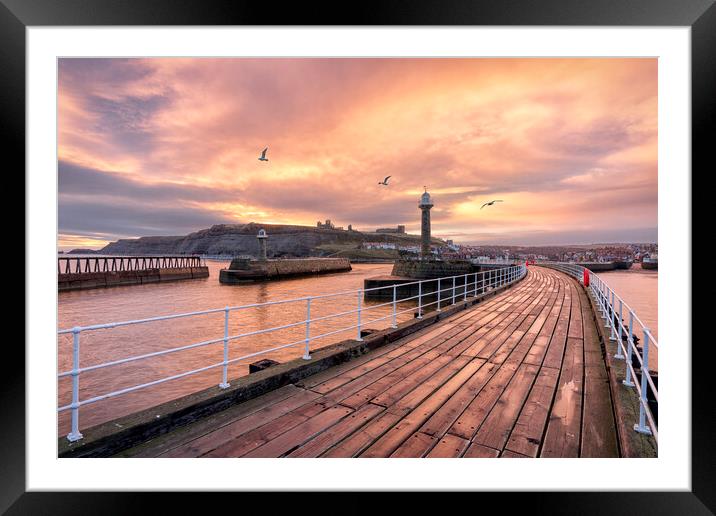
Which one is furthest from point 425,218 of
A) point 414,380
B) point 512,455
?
point 512,455

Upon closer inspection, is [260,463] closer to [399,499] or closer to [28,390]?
[399,499]

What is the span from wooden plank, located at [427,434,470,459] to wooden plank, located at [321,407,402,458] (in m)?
0.37

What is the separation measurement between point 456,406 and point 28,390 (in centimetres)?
319

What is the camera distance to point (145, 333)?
12.9 metres

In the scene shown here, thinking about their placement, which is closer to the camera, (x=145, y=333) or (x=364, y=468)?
(x=364, y=468)

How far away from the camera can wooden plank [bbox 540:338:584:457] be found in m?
2.12

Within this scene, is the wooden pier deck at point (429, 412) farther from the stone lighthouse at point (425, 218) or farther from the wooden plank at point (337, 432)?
the stone lighthouse at point (425, 218)

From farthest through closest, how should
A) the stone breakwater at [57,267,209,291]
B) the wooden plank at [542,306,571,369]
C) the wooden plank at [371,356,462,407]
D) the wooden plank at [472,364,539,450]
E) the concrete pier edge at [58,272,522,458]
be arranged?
the stone breakwater at [57,267,209,291]
the wooden plank at [542,306,571,369]
the wooden plank at [371,356,462,407]
the wooden plank at [472,364,539,450]
the concrete pier edge at [58,272,522,458]

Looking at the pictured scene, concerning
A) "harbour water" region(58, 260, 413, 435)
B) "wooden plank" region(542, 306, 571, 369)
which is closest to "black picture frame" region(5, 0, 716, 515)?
"wooden plank" region(542, 306, 571, 369)

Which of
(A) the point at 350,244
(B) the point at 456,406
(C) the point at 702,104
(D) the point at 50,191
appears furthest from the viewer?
(A) the point at 350,244

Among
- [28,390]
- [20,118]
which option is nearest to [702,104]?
[20,118]

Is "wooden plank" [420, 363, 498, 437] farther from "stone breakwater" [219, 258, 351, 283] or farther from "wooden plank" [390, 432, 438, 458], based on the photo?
"stone breakwater" [219, 258, 351, 283]

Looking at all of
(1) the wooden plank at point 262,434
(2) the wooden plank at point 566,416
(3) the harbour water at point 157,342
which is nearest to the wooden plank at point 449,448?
(2) the wooden plank at point 566,416

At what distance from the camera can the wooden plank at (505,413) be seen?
2.19 metres
